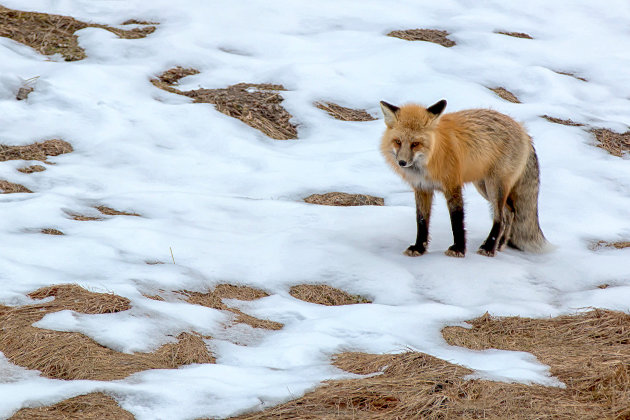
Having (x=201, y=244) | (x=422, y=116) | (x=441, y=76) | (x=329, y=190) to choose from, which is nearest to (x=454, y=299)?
(x=422, y=116)

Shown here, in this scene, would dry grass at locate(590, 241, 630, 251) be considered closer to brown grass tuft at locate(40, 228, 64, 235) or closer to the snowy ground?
the snowy ground

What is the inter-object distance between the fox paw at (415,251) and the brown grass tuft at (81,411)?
3.76 meters

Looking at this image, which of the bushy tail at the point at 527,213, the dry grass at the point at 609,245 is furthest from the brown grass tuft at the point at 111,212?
the dry grass at the point at 609,245

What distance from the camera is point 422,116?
20.2 feet

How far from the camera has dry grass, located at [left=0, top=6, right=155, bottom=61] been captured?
10.9 metres

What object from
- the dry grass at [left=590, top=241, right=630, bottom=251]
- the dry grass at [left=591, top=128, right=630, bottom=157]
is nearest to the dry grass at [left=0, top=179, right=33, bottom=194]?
the dry grass at [left=590, top=241, right=630, bottom=251]

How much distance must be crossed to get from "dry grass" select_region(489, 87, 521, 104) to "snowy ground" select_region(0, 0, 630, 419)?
37cm

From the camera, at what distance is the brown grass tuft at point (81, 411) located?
9.91ft

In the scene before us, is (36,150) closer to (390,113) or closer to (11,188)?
(11,188)

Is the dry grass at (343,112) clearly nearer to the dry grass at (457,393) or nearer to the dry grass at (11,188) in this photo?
the dry grass at (11,188)

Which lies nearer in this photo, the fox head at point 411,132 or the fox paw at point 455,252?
the fox head at point 411,132

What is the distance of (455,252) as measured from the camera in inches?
252

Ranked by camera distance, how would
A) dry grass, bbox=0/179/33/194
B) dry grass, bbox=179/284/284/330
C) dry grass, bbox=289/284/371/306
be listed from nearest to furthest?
dry grass, bbox=179/284/284/330
dry grass, bbox=289/284/371/306
dry grass, bbox=0/179/33/194

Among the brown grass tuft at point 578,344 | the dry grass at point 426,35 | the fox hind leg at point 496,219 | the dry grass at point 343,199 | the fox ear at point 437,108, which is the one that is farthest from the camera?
the dry grass at point 426,35
